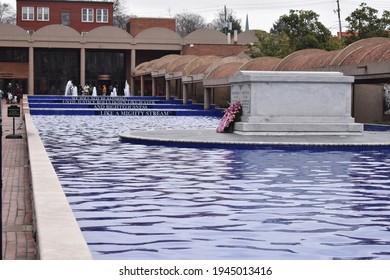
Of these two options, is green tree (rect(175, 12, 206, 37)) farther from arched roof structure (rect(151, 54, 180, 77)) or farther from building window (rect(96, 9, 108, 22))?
arched roof structure (rect(151, 54, 180, 77))

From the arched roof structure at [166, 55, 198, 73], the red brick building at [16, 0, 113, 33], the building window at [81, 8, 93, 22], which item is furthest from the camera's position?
the building window at [81, 8, 93, 22]

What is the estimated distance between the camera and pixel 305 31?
58438 millimetres

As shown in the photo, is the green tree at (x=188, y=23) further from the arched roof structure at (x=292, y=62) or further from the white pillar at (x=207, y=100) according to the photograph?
the arched roof structure at (x=292, y=62)

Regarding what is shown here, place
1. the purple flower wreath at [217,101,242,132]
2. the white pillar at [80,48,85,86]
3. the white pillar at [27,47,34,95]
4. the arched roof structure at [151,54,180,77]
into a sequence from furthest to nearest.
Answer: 1. the white pillar at [80,48,85,86]
2. the white pillar at [27,47,34,95]
3. the arched roof structure at [151,54,180,77]
4. the purple flower wreath at [217,101,242,132]

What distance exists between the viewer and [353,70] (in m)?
33.3

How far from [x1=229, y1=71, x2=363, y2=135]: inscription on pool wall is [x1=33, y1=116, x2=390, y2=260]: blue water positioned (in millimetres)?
5807

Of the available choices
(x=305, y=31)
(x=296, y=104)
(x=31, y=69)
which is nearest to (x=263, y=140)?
(x=296, y=104)

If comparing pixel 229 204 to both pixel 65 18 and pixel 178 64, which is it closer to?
pixel 178 64

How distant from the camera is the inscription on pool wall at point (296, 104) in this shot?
24828mm

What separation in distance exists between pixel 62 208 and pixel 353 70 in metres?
26.4

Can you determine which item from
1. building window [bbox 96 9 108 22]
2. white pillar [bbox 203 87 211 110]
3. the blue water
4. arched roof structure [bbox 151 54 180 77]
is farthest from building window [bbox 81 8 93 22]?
the blue water

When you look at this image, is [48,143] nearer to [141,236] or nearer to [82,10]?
[141,236]

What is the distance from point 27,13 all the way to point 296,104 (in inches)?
2898

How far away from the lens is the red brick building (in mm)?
93750
